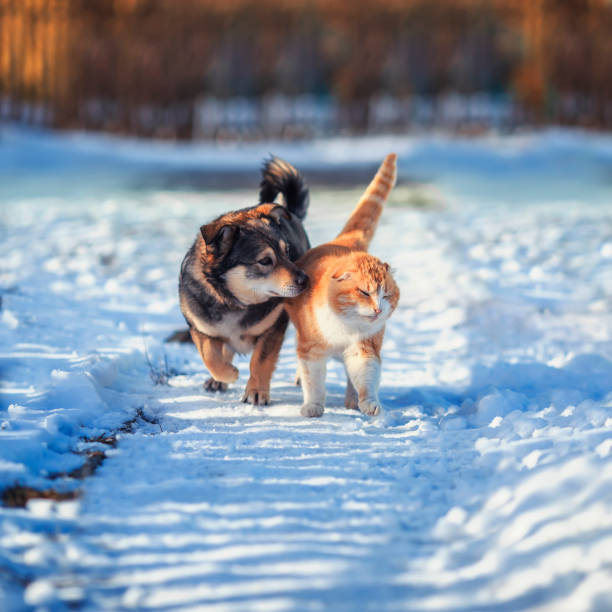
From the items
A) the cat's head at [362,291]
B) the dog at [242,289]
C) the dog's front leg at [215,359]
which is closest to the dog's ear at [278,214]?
the dog at [242,289]

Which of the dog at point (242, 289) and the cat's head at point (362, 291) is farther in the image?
the dog at point (242, 289)

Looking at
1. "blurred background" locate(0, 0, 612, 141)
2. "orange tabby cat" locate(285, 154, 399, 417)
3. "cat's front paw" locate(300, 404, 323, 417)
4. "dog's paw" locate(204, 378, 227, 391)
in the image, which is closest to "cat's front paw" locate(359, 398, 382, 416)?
"orange tabby cat" locate(285, 154, 399, 417)

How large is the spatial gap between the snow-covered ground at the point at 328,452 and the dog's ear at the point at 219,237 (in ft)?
2.37

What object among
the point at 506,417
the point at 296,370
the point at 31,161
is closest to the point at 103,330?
the point at 296,370

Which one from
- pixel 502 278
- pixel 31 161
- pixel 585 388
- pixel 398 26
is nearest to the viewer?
pixel 585 388

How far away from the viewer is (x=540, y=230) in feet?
24.3

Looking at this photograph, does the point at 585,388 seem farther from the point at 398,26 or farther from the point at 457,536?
the point at 398,26

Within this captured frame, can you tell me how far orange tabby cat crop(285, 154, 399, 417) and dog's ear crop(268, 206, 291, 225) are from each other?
265 millimetres

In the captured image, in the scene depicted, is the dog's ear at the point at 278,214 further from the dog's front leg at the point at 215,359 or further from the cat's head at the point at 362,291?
the dog's front leg at the point at 215,359

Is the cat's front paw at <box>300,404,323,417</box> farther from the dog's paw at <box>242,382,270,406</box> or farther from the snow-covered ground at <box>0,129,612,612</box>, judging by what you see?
the dog's paw at <box>242,382,270,406</box>

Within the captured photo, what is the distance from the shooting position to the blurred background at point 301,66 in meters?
15.7

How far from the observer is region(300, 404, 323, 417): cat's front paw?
3252 mm

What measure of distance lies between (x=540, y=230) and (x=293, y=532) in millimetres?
5904

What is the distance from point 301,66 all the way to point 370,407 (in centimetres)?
1479
